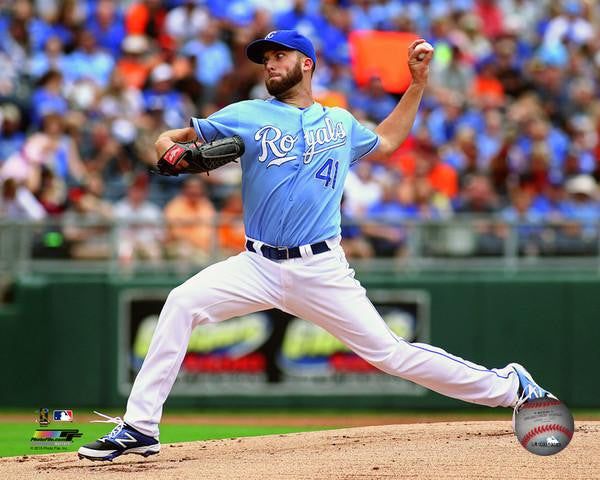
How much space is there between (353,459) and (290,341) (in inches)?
199

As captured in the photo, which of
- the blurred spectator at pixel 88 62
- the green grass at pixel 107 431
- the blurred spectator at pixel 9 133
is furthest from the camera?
the blurred spectator at pixel 88 62

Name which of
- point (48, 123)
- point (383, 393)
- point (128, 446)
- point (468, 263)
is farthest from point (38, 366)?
point (128, 446)

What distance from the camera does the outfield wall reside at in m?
11.2

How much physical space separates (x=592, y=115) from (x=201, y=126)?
9.18m

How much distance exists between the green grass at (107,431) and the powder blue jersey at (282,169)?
2490 mm

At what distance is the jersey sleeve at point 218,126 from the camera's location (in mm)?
5910

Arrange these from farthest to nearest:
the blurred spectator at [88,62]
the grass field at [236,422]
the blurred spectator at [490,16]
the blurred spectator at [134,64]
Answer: the blurred spectator at [490,16], the blurred spectator at [88,62], the blurred spectator at [134,64], the grass field at [236,422]

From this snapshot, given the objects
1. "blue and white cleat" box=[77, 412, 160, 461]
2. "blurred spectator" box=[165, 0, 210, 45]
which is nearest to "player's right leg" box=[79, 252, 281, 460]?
"blue and white cleat" box=[77, 412, 160, 461]

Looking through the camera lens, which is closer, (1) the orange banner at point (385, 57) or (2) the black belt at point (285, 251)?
(2) the black belt at point (285, 251)

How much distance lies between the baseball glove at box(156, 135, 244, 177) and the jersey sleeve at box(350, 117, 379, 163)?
78 cm

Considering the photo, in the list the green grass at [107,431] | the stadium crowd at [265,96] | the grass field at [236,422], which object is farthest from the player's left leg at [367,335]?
the stadium crowd at [265,96]

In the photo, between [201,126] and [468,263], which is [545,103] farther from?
[201,126]

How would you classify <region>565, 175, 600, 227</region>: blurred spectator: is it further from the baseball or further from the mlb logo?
the mlb logo

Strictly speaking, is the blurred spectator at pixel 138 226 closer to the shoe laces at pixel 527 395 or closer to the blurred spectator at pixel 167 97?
the blurred spectator at pixel 167 97
